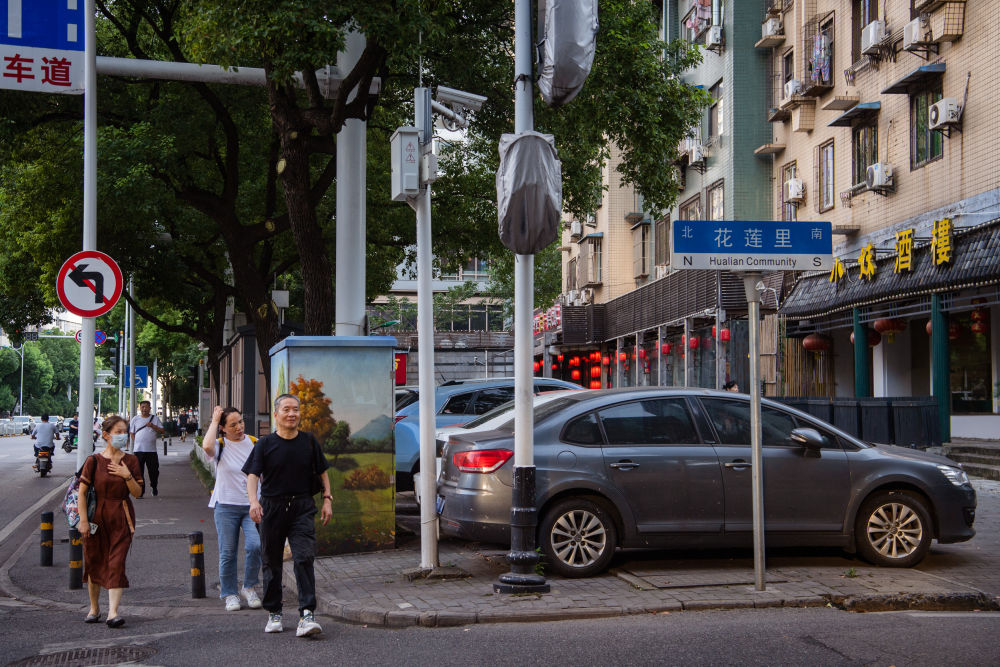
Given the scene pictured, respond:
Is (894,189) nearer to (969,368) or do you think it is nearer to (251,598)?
(969,368)

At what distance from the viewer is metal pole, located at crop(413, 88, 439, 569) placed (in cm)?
904

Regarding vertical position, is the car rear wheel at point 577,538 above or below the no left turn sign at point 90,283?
below

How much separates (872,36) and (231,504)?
1807 centimetres

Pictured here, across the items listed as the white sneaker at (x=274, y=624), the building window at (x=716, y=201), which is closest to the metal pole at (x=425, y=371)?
the white sneaker at (x=274, y=624)

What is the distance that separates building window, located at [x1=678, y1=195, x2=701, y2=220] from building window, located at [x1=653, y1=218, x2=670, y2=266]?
100cm

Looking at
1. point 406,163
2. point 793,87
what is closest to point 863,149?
point 793,87

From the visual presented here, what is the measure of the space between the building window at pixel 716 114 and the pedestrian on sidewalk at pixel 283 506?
950 inches

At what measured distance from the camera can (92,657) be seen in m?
6.82

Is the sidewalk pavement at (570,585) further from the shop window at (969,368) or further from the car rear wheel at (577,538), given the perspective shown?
the shop window at (969,368)

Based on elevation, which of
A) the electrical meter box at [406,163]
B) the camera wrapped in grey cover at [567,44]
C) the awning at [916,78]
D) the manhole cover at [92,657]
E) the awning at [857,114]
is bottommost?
the manhole cover at [92,657]

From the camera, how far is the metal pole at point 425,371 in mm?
9039

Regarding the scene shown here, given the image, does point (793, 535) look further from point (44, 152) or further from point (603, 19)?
point (44, 152)

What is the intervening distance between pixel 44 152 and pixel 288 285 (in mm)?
14200

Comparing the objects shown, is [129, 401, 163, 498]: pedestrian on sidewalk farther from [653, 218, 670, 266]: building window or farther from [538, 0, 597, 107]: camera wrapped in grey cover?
[653, 218, 670, 266]: building window
